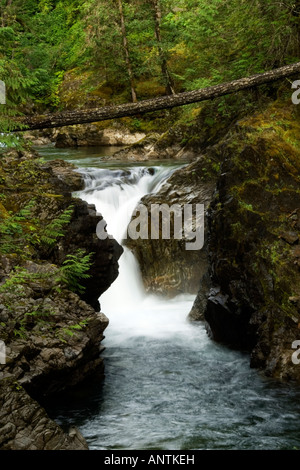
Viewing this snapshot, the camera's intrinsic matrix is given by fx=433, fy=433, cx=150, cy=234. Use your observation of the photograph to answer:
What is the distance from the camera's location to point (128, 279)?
11.7m

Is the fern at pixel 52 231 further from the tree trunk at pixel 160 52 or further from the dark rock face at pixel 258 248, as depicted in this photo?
the tree trunk at pixel 160 52

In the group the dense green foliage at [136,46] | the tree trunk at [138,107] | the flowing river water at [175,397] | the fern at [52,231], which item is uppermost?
the dense green foliage at [136,46]

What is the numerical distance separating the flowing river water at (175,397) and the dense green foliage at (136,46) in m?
4.21

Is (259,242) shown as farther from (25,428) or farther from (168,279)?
(25,428)

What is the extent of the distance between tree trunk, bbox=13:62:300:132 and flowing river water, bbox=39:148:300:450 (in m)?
4.22

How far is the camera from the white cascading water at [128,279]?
9.74 metres

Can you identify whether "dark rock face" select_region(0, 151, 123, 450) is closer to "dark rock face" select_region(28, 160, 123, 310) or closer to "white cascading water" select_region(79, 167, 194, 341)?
"dark rock face" select_region(28, 160, 123, 310)

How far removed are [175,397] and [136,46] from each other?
22.2m

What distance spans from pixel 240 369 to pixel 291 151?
3935mm

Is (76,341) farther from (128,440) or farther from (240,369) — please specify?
(240,369)

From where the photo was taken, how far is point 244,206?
7.62m

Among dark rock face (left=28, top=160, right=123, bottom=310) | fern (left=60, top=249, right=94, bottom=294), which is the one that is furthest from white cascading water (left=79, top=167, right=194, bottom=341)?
fern (left=60, top=249, right=94, bottom=294)

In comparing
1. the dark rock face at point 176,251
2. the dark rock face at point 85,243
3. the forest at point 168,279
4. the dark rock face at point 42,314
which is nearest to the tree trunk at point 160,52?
the forest at point 168,279

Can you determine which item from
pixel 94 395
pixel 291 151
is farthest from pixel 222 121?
pixel 94 395
